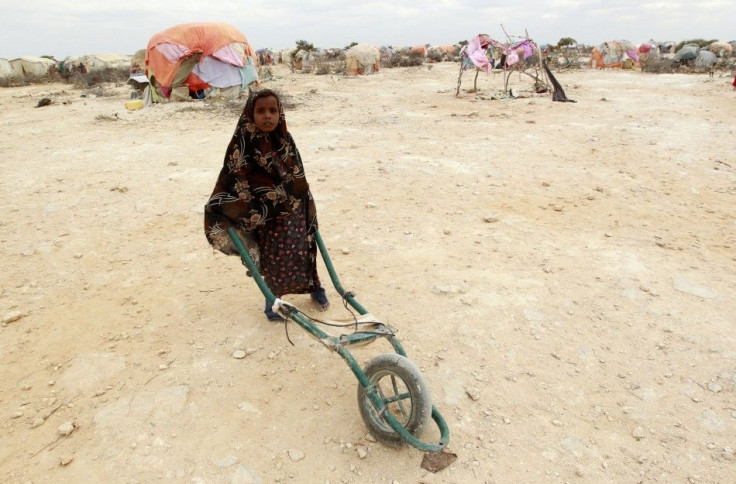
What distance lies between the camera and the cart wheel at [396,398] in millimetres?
1883

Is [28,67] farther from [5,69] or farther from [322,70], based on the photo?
[322,70]

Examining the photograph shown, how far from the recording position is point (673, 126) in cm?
807

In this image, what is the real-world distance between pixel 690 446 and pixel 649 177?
176 inches

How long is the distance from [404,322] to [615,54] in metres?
24.3

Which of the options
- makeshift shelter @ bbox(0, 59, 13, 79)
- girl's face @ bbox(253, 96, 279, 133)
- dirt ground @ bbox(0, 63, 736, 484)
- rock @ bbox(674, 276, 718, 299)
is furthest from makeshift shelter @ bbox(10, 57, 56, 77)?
rock @ bbox(674, 276, 718, 299)

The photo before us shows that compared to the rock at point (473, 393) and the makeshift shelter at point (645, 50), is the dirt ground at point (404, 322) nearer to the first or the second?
the rock at point (473, 393)

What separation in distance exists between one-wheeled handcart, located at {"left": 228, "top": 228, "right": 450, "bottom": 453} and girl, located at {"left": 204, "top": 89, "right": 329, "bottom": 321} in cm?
30

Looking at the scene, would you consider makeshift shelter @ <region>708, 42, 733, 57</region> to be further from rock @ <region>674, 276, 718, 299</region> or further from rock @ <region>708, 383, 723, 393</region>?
rock @ <region>708, 383, 723, 393</region>

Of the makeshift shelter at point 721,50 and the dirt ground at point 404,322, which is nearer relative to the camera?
the dirt ground at point 404,322

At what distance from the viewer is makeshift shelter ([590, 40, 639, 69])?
21.7 m

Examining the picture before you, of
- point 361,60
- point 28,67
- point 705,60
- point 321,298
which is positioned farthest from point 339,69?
point 321,298

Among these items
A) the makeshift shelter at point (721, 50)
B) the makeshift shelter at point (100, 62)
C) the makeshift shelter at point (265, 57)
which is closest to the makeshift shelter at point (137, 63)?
the makeshift shelter at point (100, 62)

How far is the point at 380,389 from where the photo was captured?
6.84 feet

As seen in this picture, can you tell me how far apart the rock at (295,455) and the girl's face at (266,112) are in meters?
1.63
